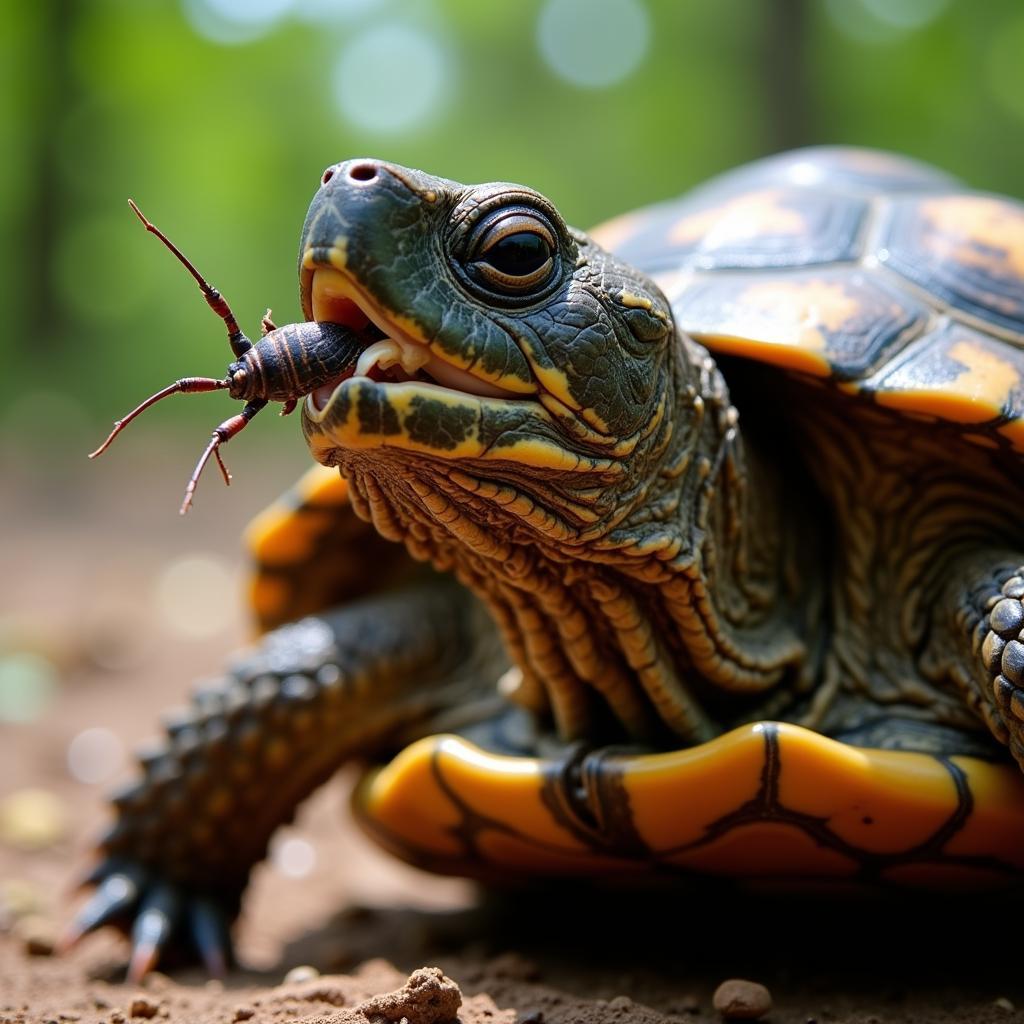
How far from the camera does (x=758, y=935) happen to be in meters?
2.91

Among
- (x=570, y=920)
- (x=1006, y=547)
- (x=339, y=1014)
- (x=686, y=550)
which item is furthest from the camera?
(x=570, y=920)

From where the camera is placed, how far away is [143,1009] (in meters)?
2.35

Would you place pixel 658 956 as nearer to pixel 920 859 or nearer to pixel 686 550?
pixel 920 859

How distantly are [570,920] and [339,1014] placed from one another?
1.22 metres

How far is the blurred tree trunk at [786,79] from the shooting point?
466 inches

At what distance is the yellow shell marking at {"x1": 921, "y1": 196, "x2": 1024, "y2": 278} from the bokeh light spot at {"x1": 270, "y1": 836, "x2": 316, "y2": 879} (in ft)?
9.87

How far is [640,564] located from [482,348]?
0.63m

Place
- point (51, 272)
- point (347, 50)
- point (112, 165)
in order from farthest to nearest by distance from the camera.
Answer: point (347, 50) → point (112, 165) → point (51, 272)

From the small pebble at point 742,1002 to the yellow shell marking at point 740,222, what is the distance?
1885 millimetres

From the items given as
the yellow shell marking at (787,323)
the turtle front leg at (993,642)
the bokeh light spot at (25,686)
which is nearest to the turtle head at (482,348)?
the yellow shell marking at (787,323)

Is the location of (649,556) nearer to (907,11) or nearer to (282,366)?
(282,366)

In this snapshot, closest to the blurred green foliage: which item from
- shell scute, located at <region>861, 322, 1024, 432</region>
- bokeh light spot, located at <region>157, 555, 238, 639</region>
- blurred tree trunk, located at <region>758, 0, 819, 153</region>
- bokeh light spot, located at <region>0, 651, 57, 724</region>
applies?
blurred tree trunk, located at <region>758, 0, 819, 153</region>

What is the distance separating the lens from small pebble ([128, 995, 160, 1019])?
235 cm

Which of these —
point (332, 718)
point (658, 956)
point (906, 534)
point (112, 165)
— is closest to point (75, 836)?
point (332, 718)
